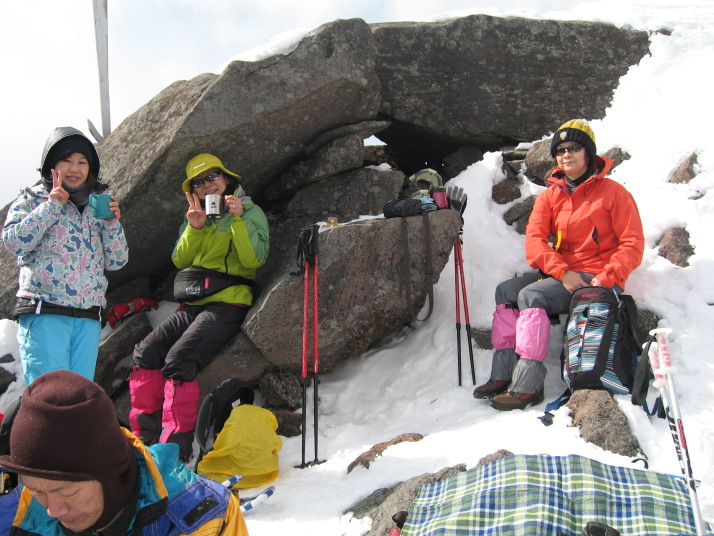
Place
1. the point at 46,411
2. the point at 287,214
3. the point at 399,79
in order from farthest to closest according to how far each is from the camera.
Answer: the point at 399,79, the point at 287,214, the point at 46,411

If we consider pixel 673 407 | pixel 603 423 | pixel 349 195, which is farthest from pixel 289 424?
pixel 673 407

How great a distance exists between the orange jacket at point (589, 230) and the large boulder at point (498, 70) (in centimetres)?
315

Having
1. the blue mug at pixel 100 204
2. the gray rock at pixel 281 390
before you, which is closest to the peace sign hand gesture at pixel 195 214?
the blue mug at pixel 100 204

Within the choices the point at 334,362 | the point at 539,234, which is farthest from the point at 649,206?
the point at 334,362

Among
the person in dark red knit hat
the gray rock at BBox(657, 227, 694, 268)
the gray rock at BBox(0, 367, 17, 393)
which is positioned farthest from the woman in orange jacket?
the gray rock at BBox(0, 367, 17, 393)

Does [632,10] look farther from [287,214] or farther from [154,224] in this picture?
[154,224]

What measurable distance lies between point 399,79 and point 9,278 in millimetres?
5978

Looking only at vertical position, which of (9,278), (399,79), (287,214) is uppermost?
(399,79)

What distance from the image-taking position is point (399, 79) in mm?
9219

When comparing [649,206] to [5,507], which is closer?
[5,507]

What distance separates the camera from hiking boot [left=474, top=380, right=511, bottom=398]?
565cm

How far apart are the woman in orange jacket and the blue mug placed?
12.7ft

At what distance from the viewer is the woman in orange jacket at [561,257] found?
543 centimetres

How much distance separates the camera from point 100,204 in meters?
5.64
